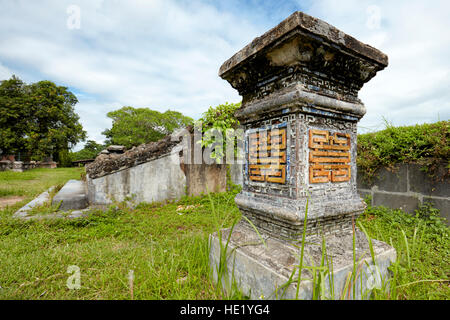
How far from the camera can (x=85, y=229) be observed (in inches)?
134

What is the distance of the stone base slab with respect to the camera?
1246 millimetres

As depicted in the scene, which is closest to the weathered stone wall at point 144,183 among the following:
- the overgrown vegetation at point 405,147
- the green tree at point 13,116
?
the overgrown vegetation at point 405,147

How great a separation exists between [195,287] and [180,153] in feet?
12.0

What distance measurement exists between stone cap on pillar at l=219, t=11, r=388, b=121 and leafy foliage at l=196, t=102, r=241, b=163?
3.26 meters

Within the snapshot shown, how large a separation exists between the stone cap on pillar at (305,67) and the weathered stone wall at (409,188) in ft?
7.28

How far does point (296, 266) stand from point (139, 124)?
1010 inches

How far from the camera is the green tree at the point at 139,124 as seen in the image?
23.6 meters

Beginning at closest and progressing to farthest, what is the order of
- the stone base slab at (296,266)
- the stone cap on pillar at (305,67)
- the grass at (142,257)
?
the stone base slab at (296,266) < the stone cap on pillar at (305,67) < the grass at (142,257)

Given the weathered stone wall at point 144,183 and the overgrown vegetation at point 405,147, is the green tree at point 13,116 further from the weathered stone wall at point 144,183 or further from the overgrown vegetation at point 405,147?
the overgrown vegetation at point 405,147

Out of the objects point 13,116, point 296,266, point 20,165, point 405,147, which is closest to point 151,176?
point 296,266

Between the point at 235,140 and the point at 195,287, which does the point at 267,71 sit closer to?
the point at 195,287

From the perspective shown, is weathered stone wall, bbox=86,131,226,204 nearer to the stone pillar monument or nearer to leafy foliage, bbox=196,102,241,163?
leafy foliage, bbox=196,102,241,163

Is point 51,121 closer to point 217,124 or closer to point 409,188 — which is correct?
point 217,124
